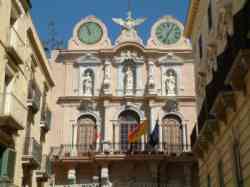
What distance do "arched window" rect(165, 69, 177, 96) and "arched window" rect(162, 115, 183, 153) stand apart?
5.85ft

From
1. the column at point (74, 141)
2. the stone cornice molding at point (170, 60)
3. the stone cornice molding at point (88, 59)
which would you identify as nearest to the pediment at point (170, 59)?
the stone cornice molding at point (170, 60)

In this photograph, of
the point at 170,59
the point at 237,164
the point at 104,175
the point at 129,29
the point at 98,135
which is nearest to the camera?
the point at 237,164

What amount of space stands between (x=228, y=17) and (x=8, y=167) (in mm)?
9131

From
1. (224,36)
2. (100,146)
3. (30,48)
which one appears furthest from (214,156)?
(100,146)

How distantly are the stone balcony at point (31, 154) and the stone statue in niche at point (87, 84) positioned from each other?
41.3 feet

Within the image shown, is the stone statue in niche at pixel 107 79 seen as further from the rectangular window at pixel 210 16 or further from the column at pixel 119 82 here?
the rectangular window at pixel 210 16

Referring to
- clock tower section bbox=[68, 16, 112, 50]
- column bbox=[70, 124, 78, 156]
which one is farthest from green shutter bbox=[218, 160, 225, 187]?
clock tower section bbox=[68, 16, 112, 50]

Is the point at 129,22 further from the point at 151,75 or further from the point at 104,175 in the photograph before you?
the point at 104,175

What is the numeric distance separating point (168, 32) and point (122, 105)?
6.73m

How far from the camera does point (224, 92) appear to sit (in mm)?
13141

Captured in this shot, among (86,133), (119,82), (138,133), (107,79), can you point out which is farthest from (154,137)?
(107,79)

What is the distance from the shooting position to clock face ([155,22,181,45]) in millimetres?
34438

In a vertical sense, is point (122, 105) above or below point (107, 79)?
below

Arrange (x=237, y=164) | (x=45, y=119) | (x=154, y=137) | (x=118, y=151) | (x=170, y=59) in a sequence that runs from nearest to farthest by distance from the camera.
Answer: (x=237, y=164) < (x=45, y=119) < (x=154, y=137) < (x=118, y=151) < (x=170, y=59)
